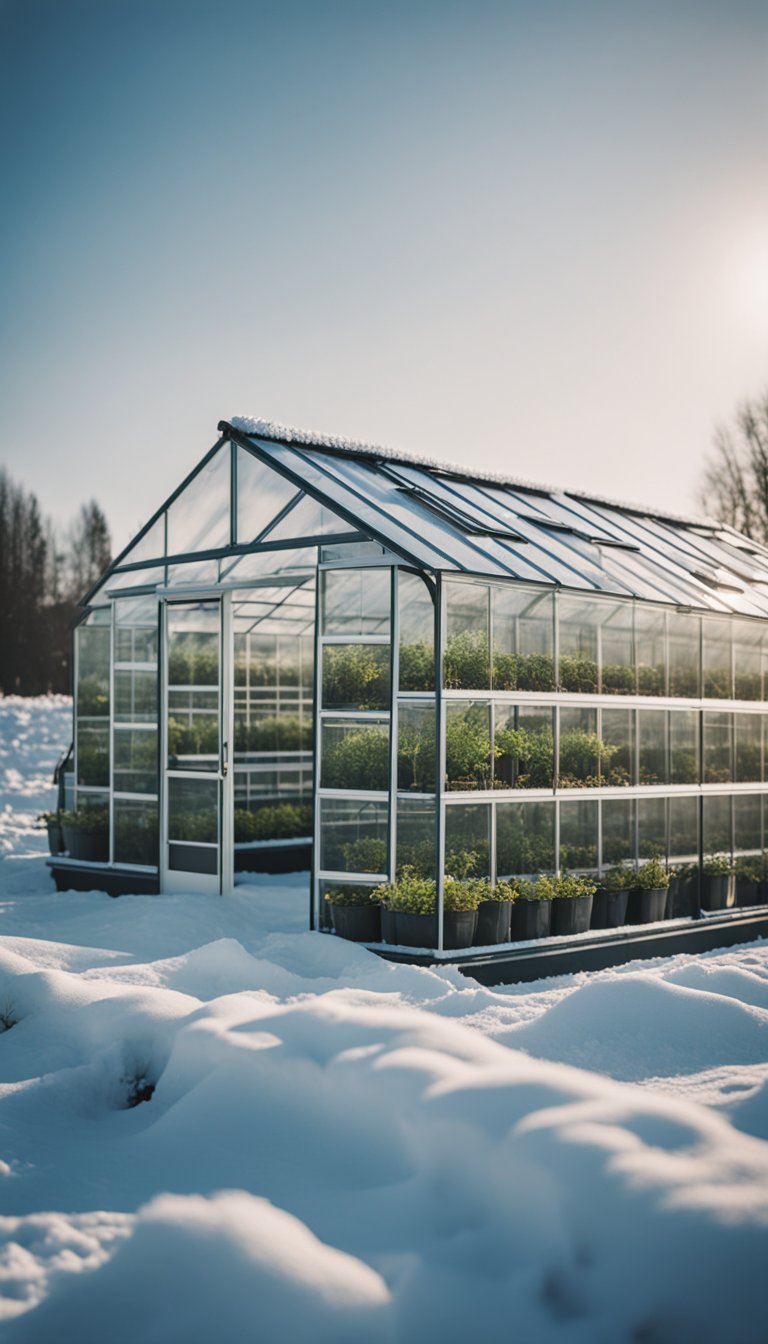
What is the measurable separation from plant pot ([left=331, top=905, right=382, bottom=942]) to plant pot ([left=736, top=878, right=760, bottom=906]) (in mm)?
4768

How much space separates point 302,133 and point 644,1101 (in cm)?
1123

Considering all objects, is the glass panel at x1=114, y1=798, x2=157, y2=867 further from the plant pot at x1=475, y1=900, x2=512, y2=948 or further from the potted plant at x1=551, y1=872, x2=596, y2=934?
the potted plant at x1=551, y1=872, x2=596, y2=934

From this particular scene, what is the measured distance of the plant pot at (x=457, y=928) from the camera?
28.0 ft

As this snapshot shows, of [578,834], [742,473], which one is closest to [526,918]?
[578,834]

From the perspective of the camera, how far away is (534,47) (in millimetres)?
11180

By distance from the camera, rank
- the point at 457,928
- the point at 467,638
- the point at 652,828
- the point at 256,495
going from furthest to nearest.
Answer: the point at 652,828, the point at 256,495, the point at 467,638, the point at 457,928

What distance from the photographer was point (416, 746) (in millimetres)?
8820

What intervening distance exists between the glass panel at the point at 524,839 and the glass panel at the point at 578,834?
240mm

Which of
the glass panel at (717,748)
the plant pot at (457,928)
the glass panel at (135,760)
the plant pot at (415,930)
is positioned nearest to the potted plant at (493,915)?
the plant pot at (457,928)

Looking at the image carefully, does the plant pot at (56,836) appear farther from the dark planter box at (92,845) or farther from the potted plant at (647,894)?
the potted plant at (647,894)

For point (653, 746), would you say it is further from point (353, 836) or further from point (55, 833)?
point (55, 833)

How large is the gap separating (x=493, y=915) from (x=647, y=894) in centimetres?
214

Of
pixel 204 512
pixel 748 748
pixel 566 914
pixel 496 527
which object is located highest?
pixel 204 512

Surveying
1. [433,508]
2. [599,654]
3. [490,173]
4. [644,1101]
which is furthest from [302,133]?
[644,1101]
